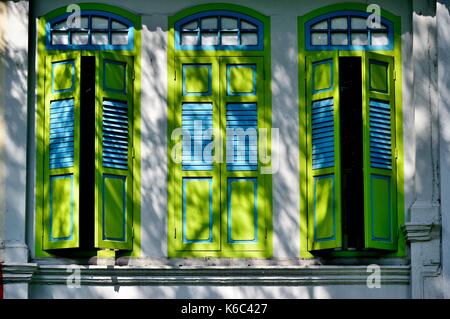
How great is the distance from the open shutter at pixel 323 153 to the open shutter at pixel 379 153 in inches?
12.0

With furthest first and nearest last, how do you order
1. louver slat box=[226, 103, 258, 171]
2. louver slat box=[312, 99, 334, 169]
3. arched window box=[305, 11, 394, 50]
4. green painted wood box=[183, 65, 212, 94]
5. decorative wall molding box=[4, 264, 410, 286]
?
1. arched window box=[305, 11, 394, 50]
2. green painted wood box=[183, 65, 212, 94]
3. louver slat box=[226, 103, 258, 171]
4. louver slat box=[312, 99, 334, 169]
5. decorative wall molding box=[4, 264, 410, 286]

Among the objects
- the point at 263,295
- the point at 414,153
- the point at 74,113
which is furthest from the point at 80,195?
the point at 414,153

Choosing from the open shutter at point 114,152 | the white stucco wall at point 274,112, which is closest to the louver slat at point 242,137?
the white stucco wall at point 274,112

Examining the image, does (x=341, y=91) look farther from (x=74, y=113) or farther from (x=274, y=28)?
(x=74, y=113)

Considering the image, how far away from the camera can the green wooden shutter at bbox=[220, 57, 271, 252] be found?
20.7m

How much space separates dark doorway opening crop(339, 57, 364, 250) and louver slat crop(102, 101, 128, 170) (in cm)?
225

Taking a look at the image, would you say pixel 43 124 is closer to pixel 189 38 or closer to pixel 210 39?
pixel 189 38

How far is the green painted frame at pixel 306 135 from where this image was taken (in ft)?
67.8

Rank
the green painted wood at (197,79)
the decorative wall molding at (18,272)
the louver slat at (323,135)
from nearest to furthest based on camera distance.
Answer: the decorative wall molding at (18,272) < the louver slat at (323,135) < the green painted wood at (197,79)

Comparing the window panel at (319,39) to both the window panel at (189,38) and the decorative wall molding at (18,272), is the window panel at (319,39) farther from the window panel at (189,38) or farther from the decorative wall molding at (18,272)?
the decorative wall molding at (18,272)

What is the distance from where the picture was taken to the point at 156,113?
2097cm

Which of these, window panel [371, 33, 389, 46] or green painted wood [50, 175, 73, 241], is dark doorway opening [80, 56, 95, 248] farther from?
window panel [371, 33, 389, 46]

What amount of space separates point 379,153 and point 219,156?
1645 millimetres

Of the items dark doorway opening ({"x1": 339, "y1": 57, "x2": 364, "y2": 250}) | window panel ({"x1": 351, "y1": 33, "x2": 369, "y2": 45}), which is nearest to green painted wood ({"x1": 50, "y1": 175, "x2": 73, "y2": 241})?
dark doorway opening ({"x1": 339, "y1": 57, "x2": 364, "y2": 250})
